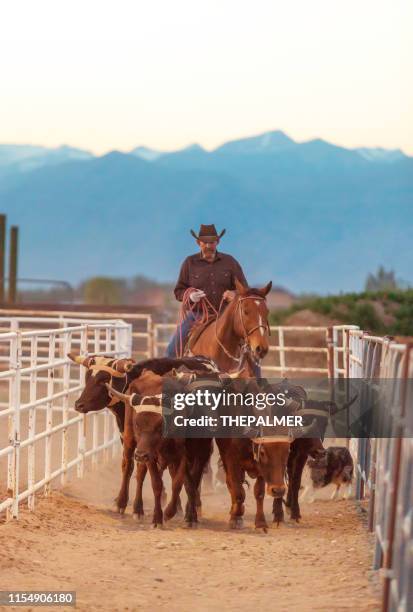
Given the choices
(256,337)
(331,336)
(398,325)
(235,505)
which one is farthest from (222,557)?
(398,325)

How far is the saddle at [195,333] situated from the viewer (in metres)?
11.7

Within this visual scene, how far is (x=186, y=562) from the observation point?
25.0ft

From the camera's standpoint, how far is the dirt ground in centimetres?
650

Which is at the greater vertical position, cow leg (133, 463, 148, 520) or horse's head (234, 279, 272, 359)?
horse's head (234, 279, 272, 359)

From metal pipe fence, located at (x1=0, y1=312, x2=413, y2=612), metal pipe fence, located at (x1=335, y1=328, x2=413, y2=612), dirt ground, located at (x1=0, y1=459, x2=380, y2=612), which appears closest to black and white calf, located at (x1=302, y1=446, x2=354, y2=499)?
metal pipe fence, located at (x1=0, y1=312, x2=413, y2=612)

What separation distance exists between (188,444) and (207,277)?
10.1 ft

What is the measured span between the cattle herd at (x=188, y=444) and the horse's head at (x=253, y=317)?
1.80ft

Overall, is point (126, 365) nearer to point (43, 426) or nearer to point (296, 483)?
point (296, 483)

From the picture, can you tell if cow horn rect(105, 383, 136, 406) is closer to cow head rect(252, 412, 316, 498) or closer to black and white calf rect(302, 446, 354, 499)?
cow head rect(252, 412, 316, 498)

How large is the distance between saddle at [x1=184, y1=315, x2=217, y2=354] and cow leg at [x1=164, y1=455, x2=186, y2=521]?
2501 millimetres

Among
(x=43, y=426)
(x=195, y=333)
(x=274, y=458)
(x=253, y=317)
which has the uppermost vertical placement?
Result: (x=253, y=317)

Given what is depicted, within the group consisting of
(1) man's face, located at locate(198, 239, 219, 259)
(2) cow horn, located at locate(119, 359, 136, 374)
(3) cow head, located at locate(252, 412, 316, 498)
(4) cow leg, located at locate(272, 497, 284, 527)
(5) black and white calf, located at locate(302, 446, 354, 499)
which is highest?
(1) man's face, located at locate(198, 239, 219, 259)

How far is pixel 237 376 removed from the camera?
9.27m

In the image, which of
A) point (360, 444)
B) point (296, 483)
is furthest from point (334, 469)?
point (296, 483)
